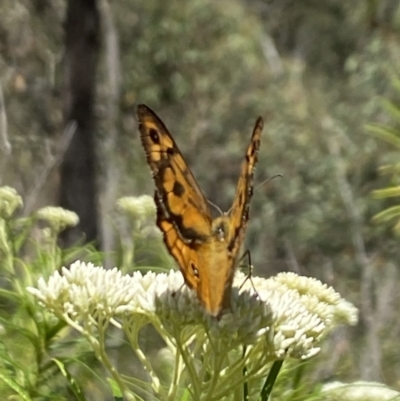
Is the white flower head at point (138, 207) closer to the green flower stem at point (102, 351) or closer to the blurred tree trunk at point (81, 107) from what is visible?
the green flower stem at point (102, 351)

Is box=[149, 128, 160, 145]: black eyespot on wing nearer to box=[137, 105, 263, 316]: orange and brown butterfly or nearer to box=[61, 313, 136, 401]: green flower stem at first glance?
box=[137, 105, 263, 316]: orange and brown butterfly

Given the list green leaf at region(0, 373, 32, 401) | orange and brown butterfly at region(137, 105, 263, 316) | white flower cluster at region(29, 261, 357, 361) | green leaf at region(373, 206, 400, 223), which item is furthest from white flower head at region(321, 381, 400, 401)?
green leaf at region(373, 206, 400, 223)

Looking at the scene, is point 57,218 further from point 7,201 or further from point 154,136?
point 154,136

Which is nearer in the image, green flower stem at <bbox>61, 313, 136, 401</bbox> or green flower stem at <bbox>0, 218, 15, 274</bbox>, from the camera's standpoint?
green flower stem at <bbox>61, 313, 136, 401</bbox>

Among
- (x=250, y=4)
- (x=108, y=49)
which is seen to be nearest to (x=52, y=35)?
(x=108, y=49)

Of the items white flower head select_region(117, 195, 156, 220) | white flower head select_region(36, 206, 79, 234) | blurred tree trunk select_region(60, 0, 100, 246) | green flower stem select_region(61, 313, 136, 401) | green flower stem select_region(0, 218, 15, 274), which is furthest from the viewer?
blurred tree trunk select_region(60, 0, 100, 246)

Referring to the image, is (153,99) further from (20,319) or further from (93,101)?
(20,319)

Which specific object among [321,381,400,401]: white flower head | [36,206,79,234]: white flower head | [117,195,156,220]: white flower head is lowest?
[321,381,400,401]: white flower head
